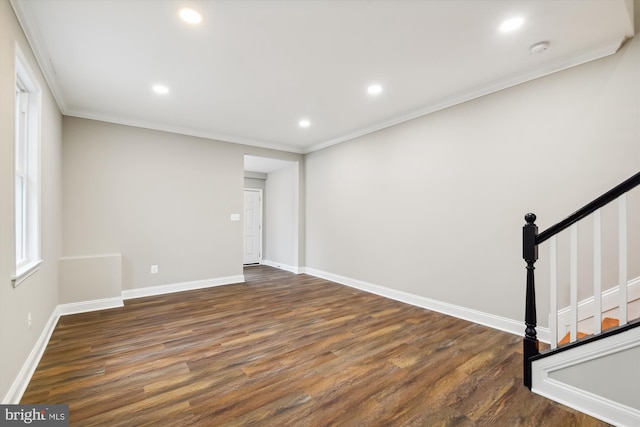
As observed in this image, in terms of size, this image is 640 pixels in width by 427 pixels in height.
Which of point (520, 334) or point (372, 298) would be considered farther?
point (372, 298)

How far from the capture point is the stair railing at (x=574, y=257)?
165cm

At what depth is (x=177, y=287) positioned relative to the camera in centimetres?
470

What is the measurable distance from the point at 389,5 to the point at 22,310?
3457mm

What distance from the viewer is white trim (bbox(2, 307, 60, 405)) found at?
183 cm

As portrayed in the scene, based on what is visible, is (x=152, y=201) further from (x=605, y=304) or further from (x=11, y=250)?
(x=605, y=304)

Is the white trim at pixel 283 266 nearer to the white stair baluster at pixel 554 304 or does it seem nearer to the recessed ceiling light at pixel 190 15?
the white stair baluster at pixel 554 304

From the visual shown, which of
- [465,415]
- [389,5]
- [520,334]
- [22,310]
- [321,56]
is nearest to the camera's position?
[465,415]

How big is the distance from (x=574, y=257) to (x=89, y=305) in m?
5.18

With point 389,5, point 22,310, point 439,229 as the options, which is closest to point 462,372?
point 439,229

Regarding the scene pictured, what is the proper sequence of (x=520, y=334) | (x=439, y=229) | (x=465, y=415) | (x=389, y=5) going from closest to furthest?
(x=465, y=415), (x=389, y=5), (x=520, y=334), (x=439, y=229)

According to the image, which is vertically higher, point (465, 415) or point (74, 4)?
point (74, 4)

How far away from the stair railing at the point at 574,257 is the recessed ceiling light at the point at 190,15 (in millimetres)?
2818

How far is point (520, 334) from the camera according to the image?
2.92 meters

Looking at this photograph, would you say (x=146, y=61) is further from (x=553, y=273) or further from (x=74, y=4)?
(x=553, y=273)
